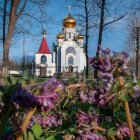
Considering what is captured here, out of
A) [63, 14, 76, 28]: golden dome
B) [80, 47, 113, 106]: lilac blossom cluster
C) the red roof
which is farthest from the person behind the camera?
the red roof

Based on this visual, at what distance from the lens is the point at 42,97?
0.83 metres

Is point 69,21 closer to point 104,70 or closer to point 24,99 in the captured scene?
point 104,70

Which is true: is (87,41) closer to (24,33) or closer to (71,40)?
(24,33)

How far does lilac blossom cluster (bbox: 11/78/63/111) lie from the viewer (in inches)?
31.4

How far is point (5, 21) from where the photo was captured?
23453mm

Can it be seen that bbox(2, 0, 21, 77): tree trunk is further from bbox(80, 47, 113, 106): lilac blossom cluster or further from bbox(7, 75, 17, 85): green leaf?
bbox(7, 75, 17, 85): green leaf

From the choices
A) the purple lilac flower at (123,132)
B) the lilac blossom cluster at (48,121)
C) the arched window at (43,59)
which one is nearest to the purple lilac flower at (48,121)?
the lilac blossom cluster at (48,121)

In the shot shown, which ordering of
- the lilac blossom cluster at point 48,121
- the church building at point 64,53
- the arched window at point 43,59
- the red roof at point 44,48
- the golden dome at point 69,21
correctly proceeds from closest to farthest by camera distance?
the lilac blossom cluster at point 48,121 < the golden dome at point 69,21 < the church building at point 64,53 < the arched window at point 43,59 < the red roof at point 44,48

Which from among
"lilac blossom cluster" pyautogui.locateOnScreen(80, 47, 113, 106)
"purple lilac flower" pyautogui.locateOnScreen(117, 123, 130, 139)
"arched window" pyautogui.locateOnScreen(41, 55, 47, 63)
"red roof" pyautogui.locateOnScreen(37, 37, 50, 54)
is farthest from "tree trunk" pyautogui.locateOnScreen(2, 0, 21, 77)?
"red roof" pyautogui.locateOnScreen(37, 37, 50, 54)

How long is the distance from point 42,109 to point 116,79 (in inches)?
14.7

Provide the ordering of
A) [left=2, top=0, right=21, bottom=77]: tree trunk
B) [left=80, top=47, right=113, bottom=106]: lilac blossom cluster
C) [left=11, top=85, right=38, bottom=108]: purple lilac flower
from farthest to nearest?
[left=2, top=0, right=21, bottom=77]: tree trunk
[left=80, top=47, right=113, bottom=106]: lilac blossom cluster
[left=11, top=85, right=38, bottom=108]: purple lilac flower

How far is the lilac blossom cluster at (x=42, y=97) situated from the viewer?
2.62ft

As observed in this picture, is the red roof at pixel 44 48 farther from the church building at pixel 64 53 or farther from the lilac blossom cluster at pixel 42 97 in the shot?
the lilac blossom cluster at pixel 42 97

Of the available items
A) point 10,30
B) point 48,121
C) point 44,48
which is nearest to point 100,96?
point 48,121
